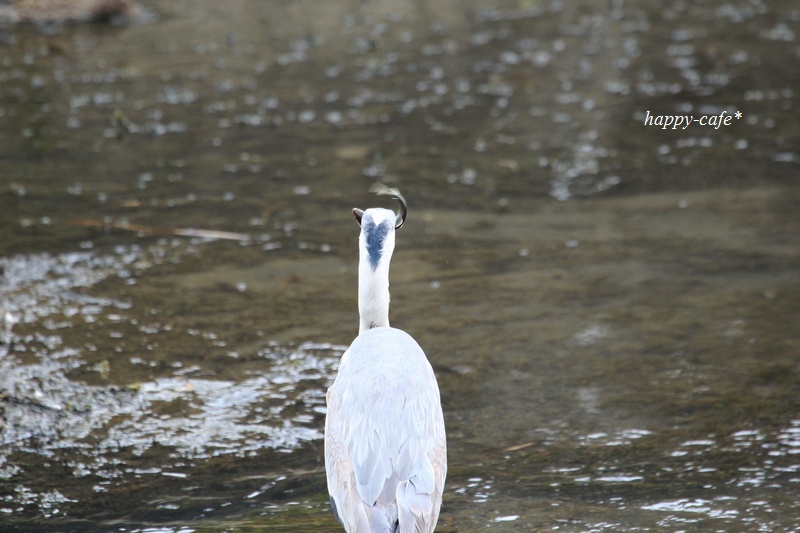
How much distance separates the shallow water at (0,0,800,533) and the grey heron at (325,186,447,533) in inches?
17.0

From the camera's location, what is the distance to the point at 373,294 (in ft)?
13.0

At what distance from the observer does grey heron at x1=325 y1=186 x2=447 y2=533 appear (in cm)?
318

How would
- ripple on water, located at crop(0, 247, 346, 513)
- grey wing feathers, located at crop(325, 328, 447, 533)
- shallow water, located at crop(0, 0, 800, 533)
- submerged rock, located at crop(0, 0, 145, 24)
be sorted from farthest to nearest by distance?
submerged rock, located at crop(0, 0, 145, 24)
ripple on water, located at crop(0, 247, 346, 513)
shallow water, located at crop(0, 0, 800, 533)
grey wing feathers, located at crop(325, 328, 447, 533)

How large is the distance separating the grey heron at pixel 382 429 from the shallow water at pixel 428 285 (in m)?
0.43

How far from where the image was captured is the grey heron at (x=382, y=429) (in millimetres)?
3182

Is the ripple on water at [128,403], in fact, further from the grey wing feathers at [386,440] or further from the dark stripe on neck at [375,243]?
the dark stripe on neck at [375,243]

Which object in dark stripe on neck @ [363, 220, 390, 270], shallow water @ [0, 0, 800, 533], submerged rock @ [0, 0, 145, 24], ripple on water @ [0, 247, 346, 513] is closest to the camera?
dark stripe on neck @ [363, 220, 390, 270]

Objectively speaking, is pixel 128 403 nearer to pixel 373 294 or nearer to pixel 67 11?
pixel 373 294

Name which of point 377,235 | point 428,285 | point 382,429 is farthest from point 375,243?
point 428,285

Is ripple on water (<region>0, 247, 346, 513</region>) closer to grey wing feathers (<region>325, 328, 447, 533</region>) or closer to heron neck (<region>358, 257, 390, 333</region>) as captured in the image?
heron neck (<region>358, 257, 390, 333</region>)

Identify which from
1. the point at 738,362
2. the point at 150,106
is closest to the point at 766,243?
the point at 738,362

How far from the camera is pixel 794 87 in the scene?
10.0m

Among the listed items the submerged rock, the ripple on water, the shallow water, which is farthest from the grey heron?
the submerged rock

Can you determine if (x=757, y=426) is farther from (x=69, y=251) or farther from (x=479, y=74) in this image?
(x=479, y=74)
